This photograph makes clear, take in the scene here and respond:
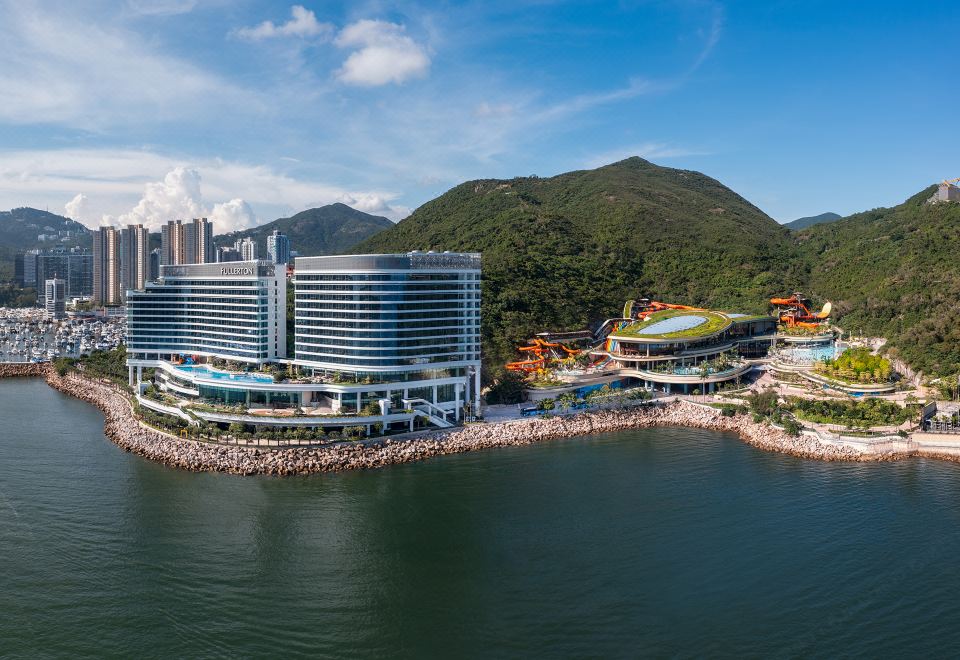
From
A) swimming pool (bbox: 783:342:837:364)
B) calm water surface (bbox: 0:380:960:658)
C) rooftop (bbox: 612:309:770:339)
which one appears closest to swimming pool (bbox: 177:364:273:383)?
calm water surface (bbox: 0:380:960:658)

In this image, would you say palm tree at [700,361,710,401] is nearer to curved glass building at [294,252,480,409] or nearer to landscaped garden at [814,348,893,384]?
landscaped garden at [814,348,893,384]

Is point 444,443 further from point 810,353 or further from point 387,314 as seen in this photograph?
point 810,353

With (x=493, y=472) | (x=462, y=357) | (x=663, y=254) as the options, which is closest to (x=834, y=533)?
(x=493, y=472)

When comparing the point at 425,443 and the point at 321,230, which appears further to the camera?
the point at 321,230

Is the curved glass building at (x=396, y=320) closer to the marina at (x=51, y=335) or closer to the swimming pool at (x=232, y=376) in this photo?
the swimming pool at (x=232, y=376)

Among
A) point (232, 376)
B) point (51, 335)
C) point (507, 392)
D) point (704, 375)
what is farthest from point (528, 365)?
point (51, 335)

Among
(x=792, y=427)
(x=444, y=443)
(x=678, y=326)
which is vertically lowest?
(x=444, y=443)

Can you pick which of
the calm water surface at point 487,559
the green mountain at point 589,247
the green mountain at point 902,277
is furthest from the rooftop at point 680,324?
the calm water surface at point 487,559
